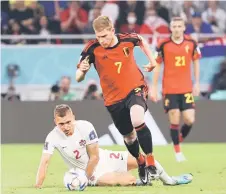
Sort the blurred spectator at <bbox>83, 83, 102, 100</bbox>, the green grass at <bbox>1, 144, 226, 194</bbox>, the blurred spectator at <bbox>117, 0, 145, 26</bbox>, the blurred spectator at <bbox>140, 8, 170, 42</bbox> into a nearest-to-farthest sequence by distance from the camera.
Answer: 1. the green grass at <bbox>1, 144, 226, 194</bbox>
2. the blurred spectator at <bbox>83, 83, 102, 100</bbox>
3. the blurred spectator at <bbox>140, 8, 170, 42</bbox>
4. the blurred spectator at <bbox>117, 0, 145, 26</bbox>

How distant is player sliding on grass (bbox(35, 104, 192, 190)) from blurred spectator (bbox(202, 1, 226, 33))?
32.1ft

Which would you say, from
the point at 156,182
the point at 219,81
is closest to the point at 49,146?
the point at 156,182

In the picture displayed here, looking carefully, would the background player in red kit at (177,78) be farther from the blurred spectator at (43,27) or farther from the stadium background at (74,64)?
the blurred spectator at (43,27)

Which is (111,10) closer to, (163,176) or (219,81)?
(219,81)

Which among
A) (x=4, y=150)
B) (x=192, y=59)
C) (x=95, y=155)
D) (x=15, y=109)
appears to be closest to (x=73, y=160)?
(x=95, y=155)

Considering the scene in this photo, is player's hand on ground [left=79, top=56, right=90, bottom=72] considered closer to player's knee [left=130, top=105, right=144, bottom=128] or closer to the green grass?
player's knee [left=130, top=105, right=144, bottom=128]

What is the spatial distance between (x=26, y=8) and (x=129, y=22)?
7.62ft

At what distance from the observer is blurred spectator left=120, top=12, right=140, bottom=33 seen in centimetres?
1958

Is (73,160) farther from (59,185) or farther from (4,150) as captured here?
(4,150)

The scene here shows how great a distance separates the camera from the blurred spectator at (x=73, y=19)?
64.8 ft

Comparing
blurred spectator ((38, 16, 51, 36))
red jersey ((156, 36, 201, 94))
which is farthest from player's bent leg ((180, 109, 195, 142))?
blurred spectator ((38, 16, 51, 36))

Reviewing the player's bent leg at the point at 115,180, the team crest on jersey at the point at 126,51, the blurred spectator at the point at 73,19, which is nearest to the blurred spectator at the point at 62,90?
the blurred spectator at the point at 73,19

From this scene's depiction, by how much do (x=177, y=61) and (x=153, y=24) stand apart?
4.60 m

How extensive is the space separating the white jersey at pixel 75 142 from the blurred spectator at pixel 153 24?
9.33m
